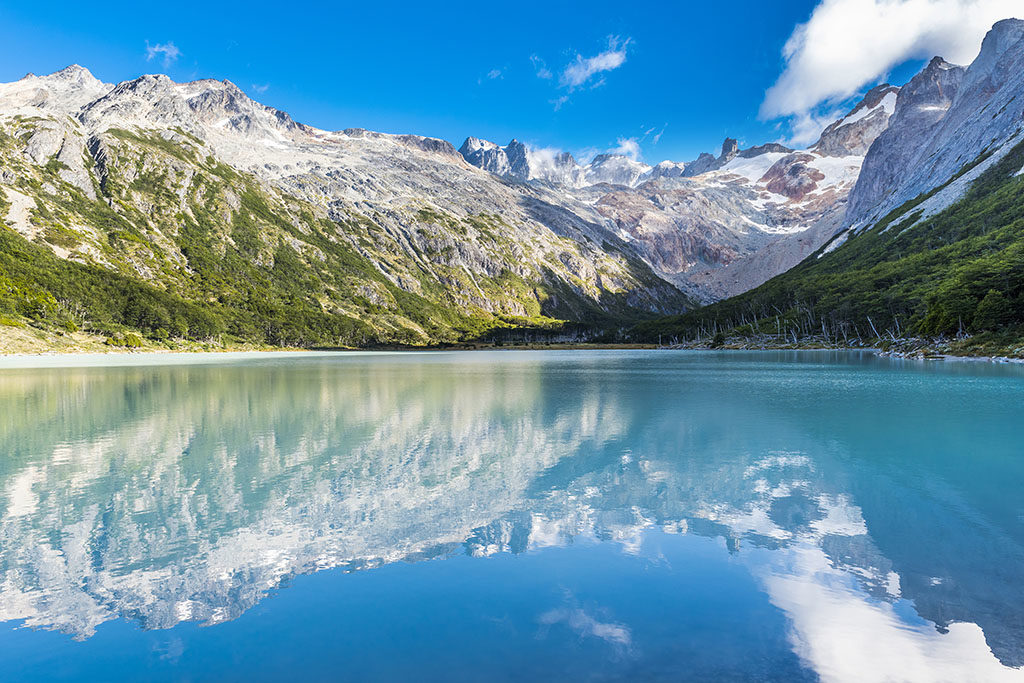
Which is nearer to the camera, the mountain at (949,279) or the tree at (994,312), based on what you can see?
the tree at (994,312)

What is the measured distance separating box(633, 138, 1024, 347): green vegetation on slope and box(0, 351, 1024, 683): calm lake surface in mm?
77744

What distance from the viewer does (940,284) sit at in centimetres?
11788

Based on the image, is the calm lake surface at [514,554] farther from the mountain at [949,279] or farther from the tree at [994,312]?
the mountain at [949,279]

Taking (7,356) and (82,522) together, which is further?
(7,356)

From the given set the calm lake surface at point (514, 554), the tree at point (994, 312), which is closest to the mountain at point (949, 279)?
the tree at point (994, 312)

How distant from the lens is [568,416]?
1297 inches

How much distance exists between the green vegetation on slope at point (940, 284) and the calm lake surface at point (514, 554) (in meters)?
77.7

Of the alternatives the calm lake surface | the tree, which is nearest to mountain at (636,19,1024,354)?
the tree

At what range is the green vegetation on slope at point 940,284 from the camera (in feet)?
277

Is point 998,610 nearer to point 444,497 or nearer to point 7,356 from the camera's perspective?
point 444,497

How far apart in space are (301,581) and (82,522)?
7880 mm

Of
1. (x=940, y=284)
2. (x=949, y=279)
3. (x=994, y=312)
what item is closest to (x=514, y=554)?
(x=994, y=312)

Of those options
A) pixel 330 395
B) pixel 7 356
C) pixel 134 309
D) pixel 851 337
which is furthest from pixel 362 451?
pixel 134 309

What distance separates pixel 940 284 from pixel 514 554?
141895mm
